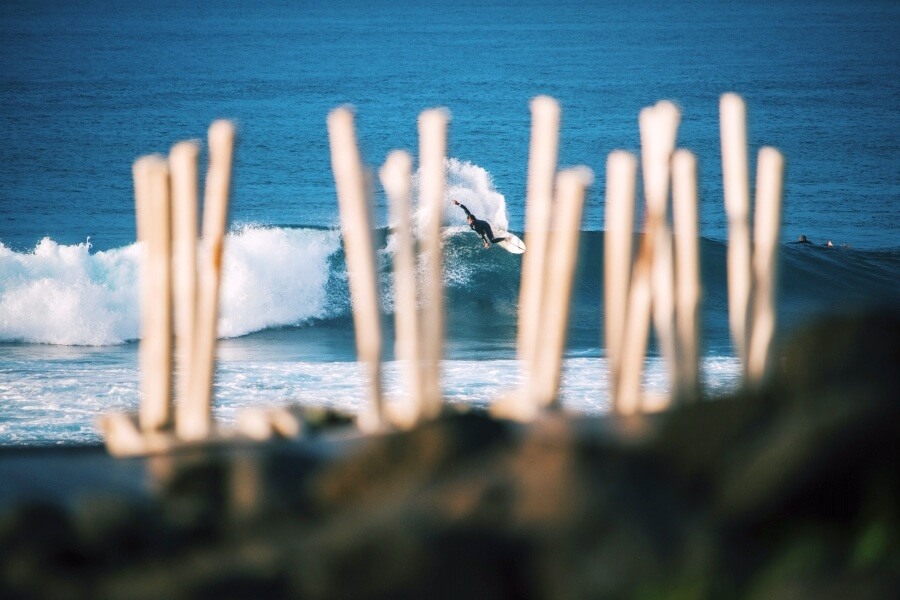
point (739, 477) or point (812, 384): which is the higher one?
point (812, 384)

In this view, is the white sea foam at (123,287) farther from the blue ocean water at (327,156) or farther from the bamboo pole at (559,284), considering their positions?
the bamboo pole at (559,284)

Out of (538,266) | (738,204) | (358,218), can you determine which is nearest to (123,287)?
(538,266)

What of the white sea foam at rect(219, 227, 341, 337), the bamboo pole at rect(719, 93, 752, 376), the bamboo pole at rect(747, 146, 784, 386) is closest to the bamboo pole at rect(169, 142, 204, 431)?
the bamboo pole at rect(719, 93, 752, 376)

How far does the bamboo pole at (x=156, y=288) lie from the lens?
484 cm

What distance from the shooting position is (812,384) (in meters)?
3.64

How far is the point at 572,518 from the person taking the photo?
3.37 meters

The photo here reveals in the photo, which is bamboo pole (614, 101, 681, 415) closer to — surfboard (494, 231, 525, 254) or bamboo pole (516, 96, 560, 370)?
bamboo pole (516, 96, 560, 370)

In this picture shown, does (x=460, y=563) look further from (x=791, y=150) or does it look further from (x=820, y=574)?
(x=791, y=150)

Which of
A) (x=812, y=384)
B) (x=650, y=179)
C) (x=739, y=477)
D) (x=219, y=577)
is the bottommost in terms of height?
(x=219, y=577)

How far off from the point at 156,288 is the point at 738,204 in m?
2.18

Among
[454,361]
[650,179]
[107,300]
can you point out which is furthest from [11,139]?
[650,179]

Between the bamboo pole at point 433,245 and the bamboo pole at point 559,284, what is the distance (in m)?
0.39

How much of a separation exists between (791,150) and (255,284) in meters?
19.0

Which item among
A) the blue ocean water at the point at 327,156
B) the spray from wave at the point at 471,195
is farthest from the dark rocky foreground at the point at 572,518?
the spray from wave at the point at 471,195
